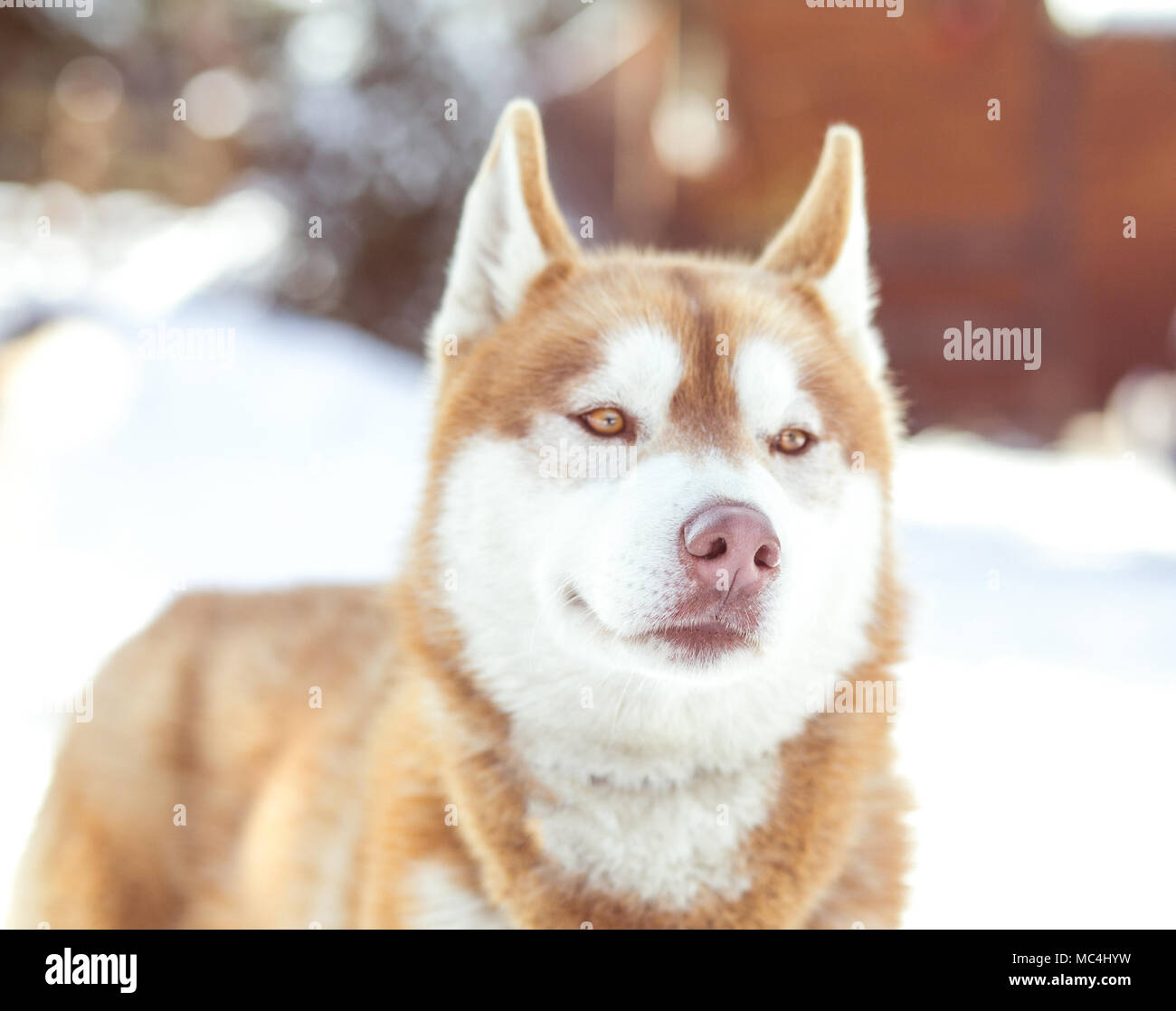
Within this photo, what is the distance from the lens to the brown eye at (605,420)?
193cm

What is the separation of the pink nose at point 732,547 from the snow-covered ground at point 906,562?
2.09 ft

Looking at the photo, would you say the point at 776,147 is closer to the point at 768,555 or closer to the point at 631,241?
the point at 631,241

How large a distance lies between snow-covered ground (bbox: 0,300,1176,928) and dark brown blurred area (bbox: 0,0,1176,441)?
2.46ft

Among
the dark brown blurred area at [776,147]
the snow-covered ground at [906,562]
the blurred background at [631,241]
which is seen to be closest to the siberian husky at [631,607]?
the snow-covered ground at [906,562]

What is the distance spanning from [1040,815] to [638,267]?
78.0 inches

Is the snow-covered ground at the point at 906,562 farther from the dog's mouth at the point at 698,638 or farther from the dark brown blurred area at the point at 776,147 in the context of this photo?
the dark brown blurred area at the point at 776,147

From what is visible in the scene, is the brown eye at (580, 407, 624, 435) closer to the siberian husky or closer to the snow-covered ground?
the siberian husky

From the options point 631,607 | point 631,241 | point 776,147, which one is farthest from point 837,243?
point 776,147

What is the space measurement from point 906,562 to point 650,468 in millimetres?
778

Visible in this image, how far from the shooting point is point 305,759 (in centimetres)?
240

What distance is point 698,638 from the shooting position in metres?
1.75

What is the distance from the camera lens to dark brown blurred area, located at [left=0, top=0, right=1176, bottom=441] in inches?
263

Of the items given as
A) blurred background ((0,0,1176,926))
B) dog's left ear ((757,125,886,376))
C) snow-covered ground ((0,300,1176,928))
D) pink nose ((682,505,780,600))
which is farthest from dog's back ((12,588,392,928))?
dog's left ear ((757,125,886,376))

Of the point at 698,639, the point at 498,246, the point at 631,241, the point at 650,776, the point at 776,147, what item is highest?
the point at 776,147
